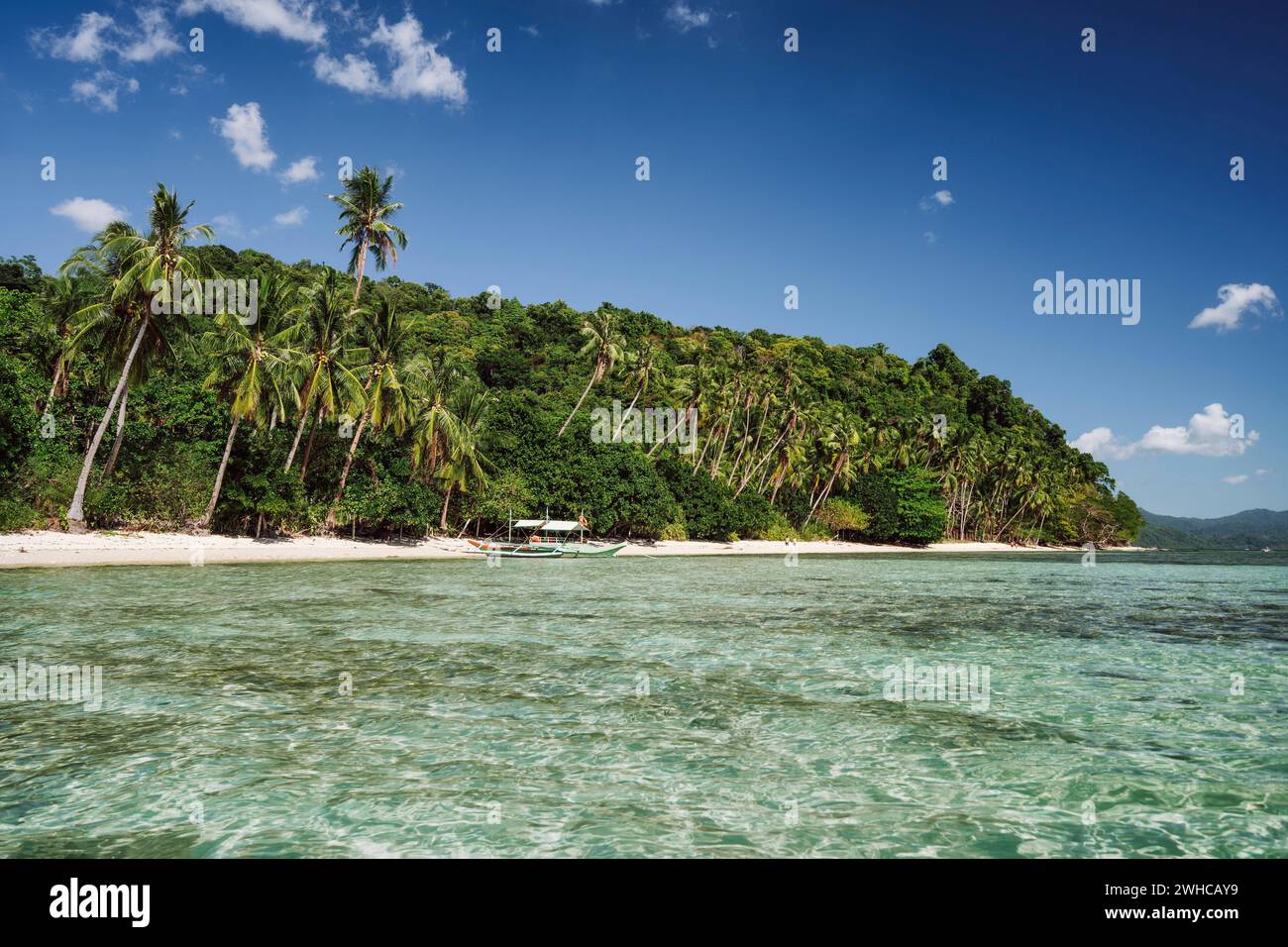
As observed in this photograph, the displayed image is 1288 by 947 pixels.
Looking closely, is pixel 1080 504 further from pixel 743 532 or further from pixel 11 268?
pixel 11 268

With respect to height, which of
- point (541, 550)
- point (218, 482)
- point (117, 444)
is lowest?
point (541, 550)

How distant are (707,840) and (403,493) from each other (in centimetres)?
3886

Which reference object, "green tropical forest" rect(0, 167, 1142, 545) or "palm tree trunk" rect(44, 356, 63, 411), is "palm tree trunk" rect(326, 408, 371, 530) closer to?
"green tropical forest" rect(0, 167, 1142, 545)

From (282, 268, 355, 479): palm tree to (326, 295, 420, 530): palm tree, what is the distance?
0.97m

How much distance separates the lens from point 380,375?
39.1 metres

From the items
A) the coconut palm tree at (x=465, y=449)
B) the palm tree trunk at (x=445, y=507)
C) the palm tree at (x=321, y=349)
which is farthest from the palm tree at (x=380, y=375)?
the palm tree trunk at (x=445, y=507)

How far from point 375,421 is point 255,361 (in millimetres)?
6273

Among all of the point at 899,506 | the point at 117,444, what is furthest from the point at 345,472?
the point at 899,506

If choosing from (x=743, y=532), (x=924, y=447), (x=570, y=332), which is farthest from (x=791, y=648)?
(x=924, y=447)

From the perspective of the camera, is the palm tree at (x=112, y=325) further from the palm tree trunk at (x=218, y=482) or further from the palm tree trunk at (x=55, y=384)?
the palm tree trunk at (x=218, y=482)

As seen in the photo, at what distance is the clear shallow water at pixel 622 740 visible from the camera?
5.73m

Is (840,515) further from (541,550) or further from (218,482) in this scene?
(218,482)

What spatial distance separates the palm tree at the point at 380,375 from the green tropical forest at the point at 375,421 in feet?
0.45

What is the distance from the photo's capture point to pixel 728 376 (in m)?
68.1
